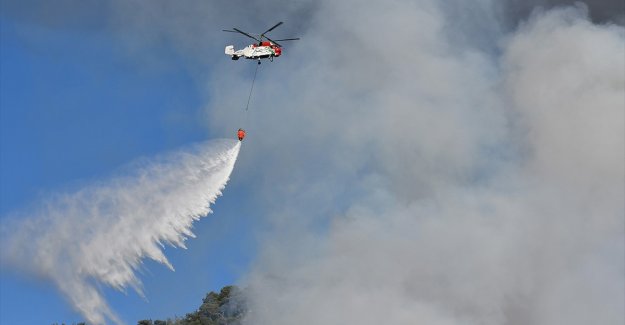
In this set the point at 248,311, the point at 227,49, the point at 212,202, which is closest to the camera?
the point at 212,202

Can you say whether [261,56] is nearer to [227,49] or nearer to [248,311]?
[227,49]

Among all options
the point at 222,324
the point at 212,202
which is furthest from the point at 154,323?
the point at 212,202

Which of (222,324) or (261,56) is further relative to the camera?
(222,324)

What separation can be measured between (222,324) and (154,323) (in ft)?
55.2

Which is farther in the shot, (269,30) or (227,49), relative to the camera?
(227,49)

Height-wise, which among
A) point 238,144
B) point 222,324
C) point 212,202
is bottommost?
point 212,202

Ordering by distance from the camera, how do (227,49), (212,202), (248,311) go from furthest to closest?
1. (248,311)
2. (227,49)
3. (212,202)

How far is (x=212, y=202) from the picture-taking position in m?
95.2

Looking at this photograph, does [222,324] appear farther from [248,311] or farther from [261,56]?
[261,56]

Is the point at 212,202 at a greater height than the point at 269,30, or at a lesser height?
lesser

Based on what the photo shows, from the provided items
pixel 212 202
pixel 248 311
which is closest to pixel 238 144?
pixel 212 202

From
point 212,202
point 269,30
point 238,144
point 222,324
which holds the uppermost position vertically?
point 222,324

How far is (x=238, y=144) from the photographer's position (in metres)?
97.2

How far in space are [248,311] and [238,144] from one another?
Result: 108 m
